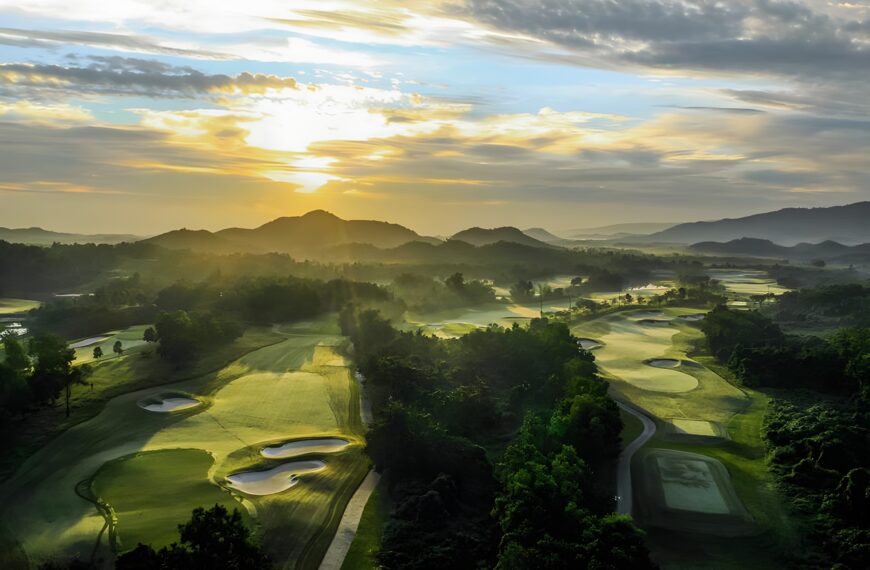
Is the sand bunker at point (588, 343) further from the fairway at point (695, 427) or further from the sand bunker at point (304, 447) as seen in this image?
the sand bunker at point (304, 447)

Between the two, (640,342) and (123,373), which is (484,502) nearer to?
(123,373)

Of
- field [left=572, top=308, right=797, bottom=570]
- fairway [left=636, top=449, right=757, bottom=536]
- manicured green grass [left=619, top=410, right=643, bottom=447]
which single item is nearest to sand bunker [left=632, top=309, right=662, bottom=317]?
field [left=572, top=308, right=797, bottom=570]

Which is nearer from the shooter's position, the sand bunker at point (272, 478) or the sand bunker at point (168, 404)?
the sand bunker at point (272, 478)

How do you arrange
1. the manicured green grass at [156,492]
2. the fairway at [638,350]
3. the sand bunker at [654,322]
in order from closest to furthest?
the manicured green grass at [156,492]
the fairway at [638,350]
the sand bunker at [654,322]

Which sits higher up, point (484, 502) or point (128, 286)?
point (128, 286)

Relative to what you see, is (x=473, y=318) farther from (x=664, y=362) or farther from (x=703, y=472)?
(x=703, y=472)

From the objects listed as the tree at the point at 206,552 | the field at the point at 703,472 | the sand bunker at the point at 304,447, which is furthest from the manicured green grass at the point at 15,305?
the tree at the point at 206,552

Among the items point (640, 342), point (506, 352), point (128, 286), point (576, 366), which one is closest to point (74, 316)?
point (128, 286)
